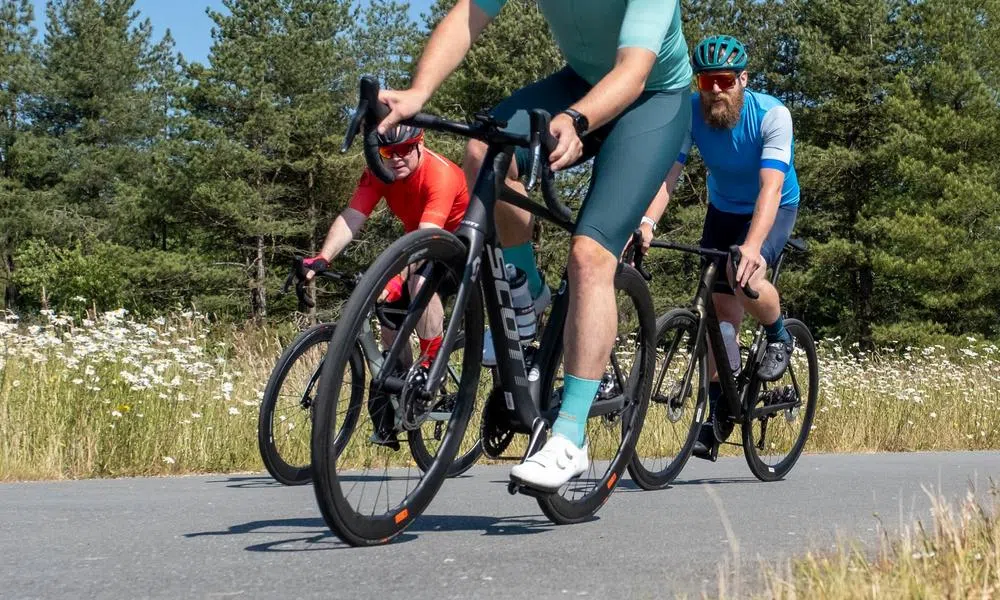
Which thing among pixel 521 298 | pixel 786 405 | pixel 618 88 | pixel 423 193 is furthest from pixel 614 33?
pixel 786 405

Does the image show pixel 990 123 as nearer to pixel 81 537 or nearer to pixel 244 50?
pixel 244 50

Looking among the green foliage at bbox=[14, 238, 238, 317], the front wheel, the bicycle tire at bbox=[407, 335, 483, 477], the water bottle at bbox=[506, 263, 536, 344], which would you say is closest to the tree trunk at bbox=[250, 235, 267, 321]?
the green foliage at bbox=[14, 238, 238, 317]

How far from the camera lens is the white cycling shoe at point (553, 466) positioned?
13.0 ft

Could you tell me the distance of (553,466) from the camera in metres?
4.01

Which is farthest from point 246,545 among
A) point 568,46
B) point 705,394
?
point 705,394

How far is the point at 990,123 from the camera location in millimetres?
45156

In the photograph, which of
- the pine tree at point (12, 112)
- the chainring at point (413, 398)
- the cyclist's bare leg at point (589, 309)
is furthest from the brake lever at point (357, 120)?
the pine tree at point (12, 112)

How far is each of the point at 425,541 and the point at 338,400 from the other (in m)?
0.68

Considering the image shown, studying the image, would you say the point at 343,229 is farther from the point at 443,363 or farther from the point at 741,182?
the point at 443,363

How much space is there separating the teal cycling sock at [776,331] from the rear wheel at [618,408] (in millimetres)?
1740

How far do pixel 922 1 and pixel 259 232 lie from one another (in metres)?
24.8

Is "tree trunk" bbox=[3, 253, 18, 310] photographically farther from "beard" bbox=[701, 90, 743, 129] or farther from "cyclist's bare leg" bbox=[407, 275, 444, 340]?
"cyclist's bare leg" bbox=[407, 275, 444, 340]

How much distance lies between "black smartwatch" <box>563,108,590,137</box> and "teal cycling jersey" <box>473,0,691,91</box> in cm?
35

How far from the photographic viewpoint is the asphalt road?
10.5ft
